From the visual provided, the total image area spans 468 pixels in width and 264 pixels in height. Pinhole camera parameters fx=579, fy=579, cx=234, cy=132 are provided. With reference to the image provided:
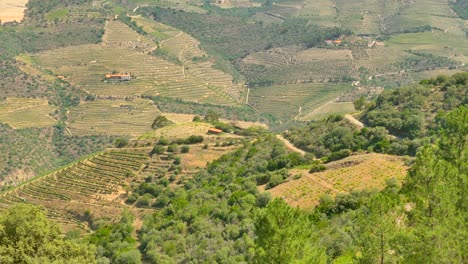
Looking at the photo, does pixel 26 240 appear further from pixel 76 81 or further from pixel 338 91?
pixel 338 91

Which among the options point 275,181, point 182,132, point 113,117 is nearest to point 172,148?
point 182,132

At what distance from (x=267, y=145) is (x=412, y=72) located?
96099 millimetres

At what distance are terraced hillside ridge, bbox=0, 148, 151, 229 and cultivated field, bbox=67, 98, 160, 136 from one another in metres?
38.8

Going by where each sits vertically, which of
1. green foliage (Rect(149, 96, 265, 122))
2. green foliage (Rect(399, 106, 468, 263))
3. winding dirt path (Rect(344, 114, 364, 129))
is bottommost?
green foliage (Rect(149, 96, 265, 122))

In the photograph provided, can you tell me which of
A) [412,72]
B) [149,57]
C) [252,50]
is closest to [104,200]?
[149,57]

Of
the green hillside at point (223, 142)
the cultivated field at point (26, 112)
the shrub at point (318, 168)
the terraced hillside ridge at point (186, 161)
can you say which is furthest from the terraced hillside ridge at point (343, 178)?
the cultivated field at point (26, 112)

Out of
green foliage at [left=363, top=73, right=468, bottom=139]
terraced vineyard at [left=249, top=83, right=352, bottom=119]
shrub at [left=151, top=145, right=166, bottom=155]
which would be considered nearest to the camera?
green foliage at [left=363, top=73, right=468, bottom=139]

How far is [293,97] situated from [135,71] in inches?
1606

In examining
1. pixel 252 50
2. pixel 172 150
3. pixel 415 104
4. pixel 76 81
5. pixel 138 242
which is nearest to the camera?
pixel 138 242

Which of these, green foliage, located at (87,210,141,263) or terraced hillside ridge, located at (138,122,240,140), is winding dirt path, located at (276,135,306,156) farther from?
green foliage, located at (87,210,141,263)

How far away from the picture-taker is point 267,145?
2832 inches

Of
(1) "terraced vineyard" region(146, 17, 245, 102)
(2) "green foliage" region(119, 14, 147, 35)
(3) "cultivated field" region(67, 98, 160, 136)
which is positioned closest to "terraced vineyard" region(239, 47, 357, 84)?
(1) "terraced vineyard" region(146, 17, 245, 102)

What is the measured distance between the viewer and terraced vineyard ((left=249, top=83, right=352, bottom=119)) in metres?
141

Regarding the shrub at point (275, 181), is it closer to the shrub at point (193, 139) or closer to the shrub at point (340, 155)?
the shrub at point (340, 155)
